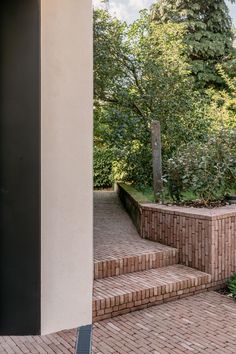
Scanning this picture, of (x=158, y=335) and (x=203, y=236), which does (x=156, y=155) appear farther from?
(x=158, y=335)

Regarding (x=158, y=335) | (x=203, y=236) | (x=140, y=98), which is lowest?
(x=158, y=335)

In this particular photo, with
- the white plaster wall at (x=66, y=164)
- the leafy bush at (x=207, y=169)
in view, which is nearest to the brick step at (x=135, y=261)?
the white plaster wall at (x=66, y=164)

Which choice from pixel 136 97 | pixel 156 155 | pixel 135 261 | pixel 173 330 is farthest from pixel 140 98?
pixel 173 330

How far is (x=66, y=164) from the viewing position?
107 inches

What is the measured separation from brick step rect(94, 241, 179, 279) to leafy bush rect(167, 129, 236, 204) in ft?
3.08

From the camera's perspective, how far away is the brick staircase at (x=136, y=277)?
3.06 meters

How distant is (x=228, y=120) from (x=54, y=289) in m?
6.11

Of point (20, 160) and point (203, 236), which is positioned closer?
point (20, 160)

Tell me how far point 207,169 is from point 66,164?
2.35m

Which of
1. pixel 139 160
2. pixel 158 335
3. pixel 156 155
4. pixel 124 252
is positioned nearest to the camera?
pixel 158 335

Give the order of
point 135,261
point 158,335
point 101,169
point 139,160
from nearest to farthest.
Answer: point 158,335 → point 135,261 → point 139,160 → point 101,169

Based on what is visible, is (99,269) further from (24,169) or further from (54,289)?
(24,169)

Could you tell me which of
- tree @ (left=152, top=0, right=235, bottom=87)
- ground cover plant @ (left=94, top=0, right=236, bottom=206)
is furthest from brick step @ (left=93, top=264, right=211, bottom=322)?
tree @ (left=152, top=0, right=235, bottom=87)

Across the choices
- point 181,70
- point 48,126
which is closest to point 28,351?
point 48,126
